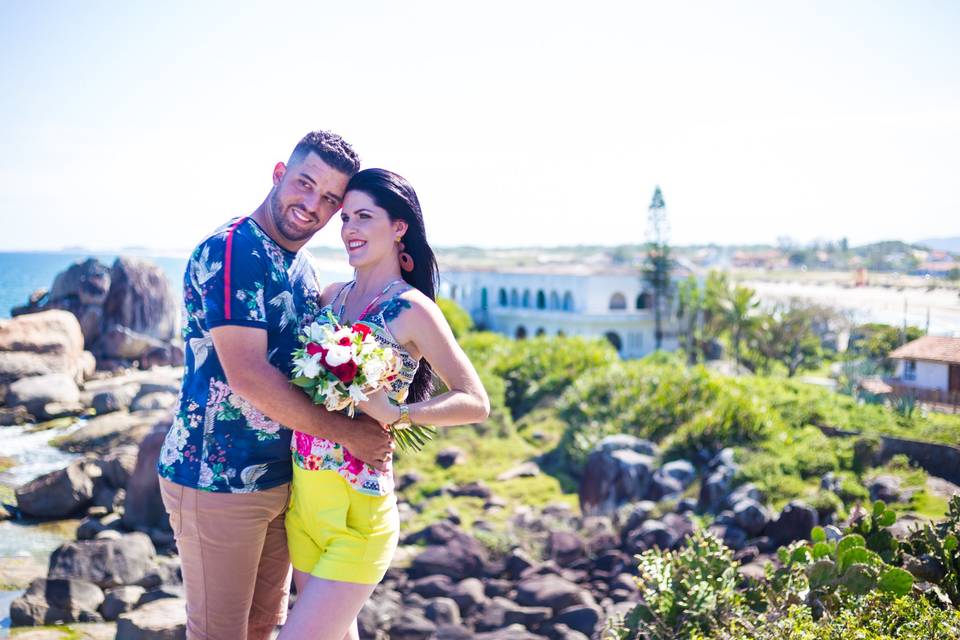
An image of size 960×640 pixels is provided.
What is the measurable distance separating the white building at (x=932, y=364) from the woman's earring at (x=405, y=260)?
2045cm

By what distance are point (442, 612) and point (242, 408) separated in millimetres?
6566

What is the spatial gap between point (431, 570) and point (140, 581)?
142 inches

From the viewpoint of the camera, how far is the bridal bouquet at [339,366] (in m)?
3.17

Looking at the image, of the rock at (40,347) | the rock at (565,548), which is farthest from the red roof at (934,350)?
the rock at (40,347)

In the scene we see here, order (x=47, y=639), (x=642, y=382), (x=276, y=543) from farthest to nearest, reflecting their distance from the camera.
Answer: (x=642, y=382) < (x=47, y=639) < (x=276, y=543)

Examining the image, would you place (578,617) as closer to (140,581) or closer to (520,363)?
(140,581)

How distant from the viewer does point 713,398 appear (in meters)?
16.7

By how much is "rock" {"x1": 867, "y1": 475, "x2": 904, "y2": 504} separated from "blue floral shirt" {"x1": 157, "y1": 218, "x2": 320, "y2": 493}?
32.6 feet

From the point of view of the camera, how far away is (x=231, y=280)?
329cm

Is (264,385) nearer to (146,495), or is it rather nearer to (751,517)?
(751,517)

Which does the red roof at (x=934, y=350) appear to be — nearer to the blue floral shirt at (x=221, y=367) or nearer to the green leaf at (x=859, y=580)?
the green leaf at (x=859, y=580)

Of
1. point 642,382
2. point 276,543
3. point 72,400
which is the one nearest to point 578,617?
point 276,543

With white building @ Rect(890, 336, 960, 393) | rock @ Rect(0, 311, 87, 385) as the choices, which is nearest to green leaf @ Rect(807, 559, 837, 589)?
white building @ Rect(890, 336, 960, 393)

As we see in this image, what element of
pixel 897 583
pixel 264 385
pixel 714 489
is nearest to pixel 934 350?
pixel 714 489
